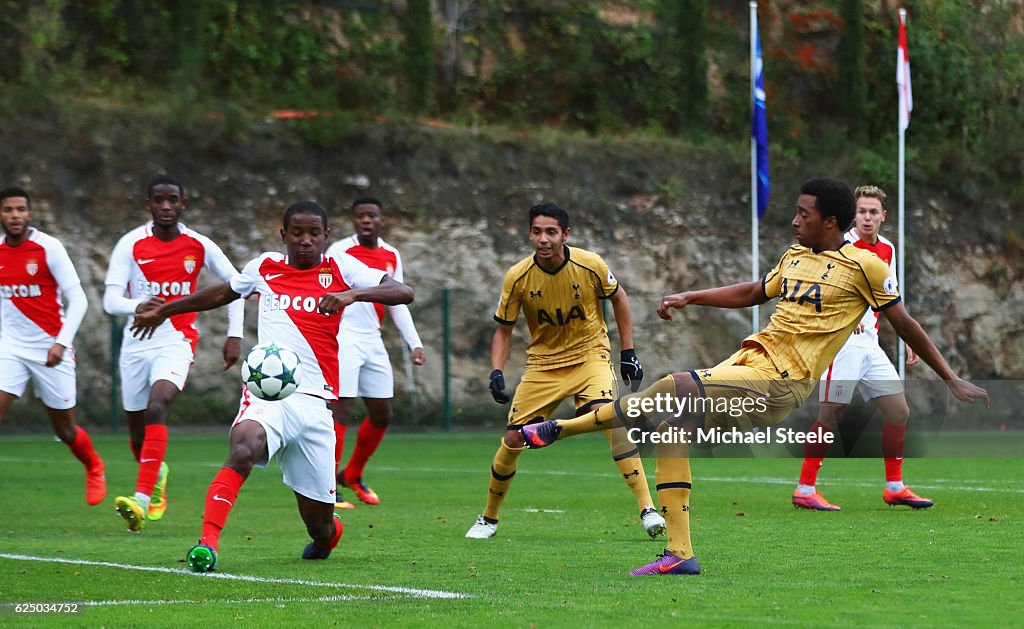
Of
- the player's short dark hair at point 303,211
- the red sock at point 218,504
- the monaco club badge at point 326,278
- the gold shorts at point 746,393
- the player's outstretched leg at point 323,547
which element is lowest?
the player's outstretched leg at point 323,547

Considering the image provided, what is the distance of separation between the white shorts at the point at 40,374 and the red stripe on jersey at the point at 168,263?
3.10 feet

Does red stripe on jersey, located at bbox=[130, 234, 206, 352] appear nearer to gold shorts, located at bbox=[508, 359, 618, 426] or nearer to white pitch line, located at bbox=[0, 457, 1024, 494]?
gold shorts, located at bbox=[508, 359, 618, 426]

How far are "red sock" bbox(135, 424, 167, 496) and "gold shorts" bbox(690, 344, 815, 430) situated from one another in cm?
485

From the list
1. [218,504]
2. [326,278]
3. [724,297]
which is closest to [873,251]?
[724,297]

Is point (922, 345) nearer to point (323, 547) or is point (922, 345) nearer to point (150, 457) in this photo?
point (323, 547)

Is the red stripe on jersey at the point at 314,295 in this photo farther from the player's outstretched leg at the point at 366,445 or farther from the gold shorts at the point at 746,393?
the player's outstretched leg at the point at 366,445

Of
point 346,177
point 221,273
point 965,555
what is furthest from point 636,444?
point 346,177

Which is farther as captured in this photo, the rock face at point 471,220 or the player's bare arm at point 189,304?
the rock face at point 471,220

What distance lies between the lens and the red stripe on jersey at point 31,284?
37.8ft

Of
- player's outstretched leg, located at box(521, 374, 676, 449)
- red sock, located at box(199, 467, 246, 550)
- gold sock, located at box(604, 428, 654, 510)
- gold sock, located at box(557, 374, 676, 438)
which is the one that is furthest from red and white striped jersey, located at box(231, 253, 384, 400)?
gold sock, located at box(604, 428, 654, 510)

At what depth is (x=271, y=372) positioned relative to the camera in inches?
306

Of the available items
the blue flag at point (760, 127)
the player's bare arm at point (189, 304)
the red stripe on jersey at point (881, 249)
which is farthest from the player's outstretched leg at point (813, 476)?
the blue flag at point (760, 127)

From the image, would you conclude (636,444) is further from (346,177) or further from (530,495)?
(346,177)

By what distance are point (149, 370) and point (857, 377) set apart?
530 centimetres
